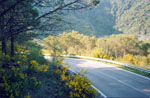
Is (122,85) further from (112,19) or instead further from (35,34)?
(112,19)

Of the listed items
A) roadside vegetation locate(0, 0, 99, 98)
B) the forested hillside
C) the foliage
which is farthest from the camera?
the forested hillside

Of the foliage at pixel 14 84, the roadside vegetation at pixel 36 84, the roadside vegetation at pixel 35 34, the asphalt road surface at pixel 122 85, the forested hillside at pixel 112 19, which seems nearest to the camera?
the foliage at pixel 14 84

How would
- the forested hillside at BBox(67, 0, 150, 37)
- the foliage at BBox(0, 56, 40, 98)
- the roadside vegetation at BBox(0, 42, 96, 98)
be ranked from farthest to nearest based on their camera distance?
the forested hillside at BBox(67, 0, 150, 37)
the roadside vegetation at BBox(0, 42, 96, 98)
the foliage at BBox(0, 56, 40, 98)

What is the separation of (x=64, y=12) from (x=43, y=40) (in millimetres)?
1941

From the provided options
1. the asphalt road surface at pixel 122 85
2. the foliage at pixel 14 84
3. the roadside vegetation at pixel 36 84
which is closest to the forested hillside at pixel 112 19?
the asphalt road surface at pixel 122 85

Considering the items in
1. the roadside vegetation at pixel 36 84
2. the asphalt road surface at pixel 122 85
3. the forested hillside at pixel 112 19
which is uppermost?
the forested hillside at pixel 112 19

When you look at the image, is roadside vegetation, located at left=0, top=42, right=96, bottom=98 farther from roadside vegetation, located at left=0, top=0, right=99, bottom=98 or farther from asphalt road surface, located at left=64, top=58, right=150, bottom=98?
asphalt road surface, located at left=64, top=58, right=150, bottom=98

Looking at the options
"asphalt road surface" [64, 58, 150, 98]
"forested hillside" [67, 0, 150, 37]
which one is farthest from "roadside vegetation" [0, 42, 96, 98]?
"forested hillside" [67, 0, 150, 37]

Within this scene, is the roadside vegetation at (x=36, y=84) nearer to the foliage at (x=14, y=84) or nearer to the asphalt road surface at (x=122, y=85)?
the foliage at (x=14, y=84)

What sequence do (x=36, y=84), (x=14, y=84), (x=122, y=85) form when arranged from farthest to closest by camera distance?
(x=122, y=85) → (x=36, y=84) → (x=14, y=84)

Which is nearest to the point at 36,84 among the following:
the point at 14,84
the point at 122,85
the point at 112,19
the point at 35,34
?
the point at 14,84

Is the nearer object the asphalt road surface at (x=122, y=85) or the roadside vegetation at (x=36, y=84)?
the roadside vegetation at (x=36, y=84)

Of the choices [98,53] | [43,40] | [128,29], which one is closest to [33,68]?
[43,40]

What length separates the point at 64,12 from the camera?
6211 millimetres
